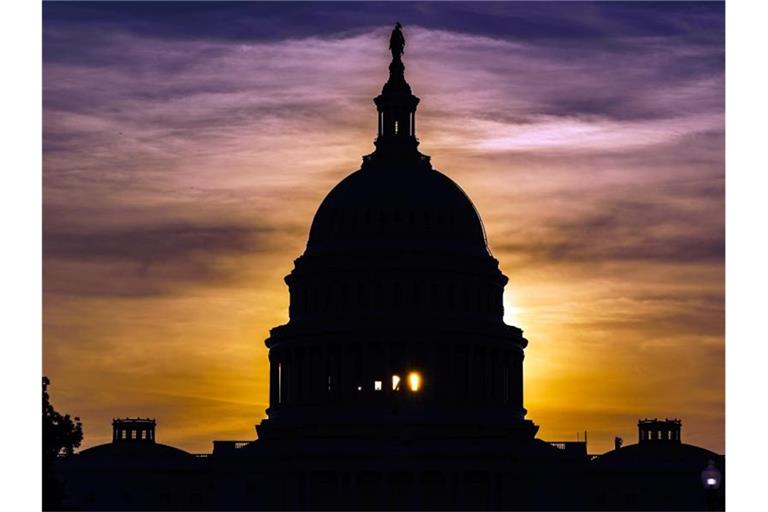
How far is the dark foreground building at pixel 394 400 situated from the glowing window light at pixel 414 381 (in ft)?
0.55

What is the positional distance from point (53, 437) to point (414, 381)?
227 ft

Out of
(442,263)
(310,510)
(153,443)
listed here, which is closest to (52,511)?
(310,510)

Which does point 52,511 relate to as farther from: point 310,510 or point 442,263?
point 442,263

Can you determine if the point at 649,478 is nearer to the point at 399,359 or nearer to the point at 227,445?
the point at 399,359

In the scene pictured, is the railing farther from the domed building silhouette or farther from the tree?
the tree

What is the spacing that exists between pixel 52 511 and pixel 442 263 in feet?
296

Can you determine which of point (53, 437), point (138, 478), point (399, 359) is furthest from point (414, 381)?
point (53, 437)

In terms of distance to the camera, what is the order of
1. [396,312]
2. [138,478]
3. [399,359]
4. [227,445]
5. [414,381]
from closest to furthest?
1. [138,478]
2. [227,445]
3. [414,381]
4. [399,359]
5. [396,312]

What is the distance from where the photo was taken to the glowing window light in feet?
577

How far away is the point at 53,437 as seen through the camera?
109 m

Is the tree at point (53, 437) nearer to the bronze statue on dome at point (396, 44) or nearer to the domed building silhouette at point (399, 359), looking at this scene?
the domed building silhouette at point (399, 359)

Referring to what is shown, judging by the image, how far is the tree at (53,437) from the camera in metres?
101

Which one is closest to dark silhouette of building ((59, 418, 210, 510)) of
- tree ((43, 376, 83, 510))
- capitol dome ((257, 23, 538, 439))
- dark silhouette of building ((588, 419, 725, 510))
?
capitol dome ((257, 23, 538, 439))

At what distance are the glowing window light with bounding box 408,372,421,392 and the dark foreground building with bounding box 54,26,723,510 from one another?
0.55 ft
